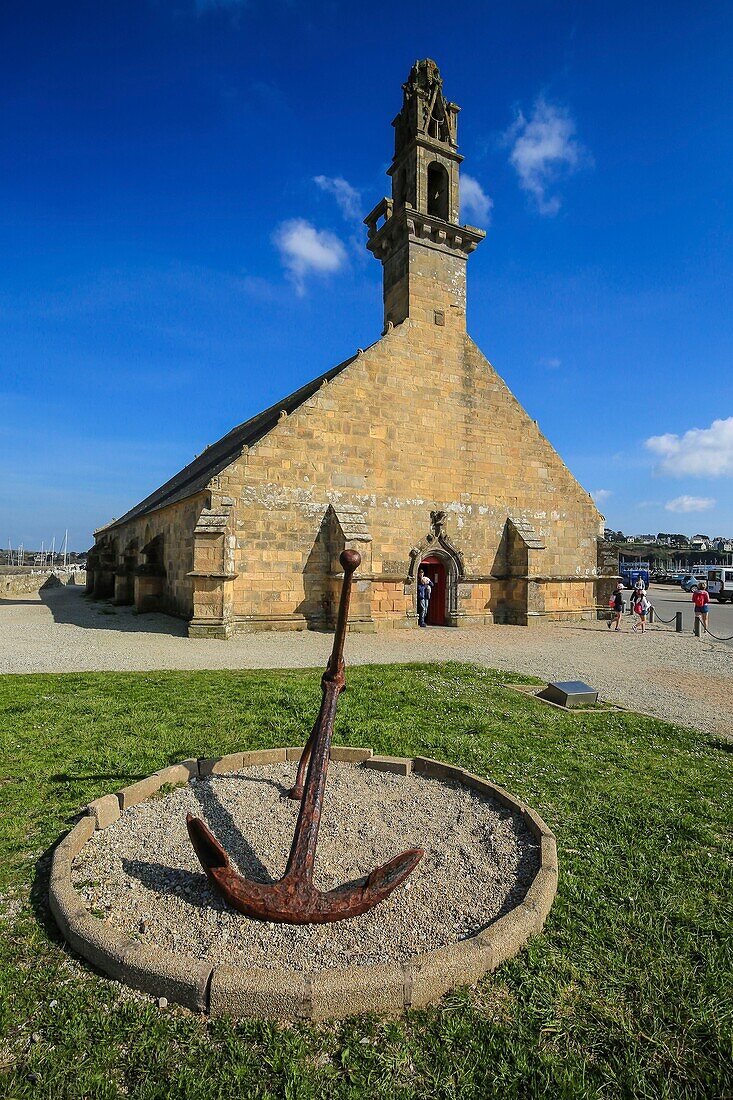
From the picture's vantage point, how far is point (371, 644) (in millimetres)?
14742

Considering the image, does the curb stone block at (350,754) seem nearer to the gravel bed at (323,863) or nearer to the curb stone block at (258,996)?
the gravel bed at (323,863)

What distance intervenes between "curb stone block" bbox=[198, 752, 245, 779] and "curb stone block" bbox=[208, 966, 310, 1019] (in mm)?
3025

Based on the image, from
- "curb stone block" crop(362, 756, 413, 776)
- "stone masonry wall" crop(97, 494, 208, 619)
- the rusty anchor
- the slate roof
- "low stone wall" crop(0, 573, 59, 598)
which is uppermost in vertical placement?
the slate roof

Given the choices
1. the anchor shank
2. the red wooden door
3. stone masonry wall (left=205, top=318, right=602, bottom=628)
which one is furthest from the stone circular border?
the red wooden door

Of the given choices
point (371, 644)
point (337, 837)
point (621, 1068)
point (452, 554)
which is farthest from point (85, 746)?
point (452, 554)

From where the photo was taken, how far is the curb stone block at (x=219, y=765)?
5.56 metres

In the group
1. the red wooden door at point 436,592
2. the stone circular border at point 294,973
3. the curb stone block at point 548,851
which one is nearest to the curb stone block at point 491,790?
the curb stone block at point 548,851

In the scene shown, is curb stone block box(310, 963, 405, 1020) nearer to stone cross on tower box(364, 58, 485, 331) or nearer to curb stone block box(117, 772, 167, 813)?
curb stone block box(117, 772, 167, 813)

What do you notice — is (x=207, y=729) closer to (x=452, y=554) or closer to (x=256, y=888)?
(x=256, y=888)

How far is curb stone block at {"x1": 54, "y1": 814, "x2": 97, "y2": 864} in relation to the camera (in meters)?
3.77

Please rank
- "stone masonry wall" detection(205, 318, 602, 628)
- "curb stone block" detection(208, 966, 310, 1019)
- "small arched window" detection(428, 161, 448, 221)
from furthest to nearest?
"small arched window" detection(428, 161, 448, 221), "stone masonry wall" detection(205, 318, 602, 628), "curb stone block" detection(208, 966, 310, 1019)

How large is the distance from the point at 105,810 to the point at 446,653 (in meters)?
10.0

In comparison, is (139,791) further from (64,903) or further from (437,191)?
(437,191)

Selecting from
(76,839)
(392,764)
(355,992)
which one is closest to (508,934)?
(355,992)
